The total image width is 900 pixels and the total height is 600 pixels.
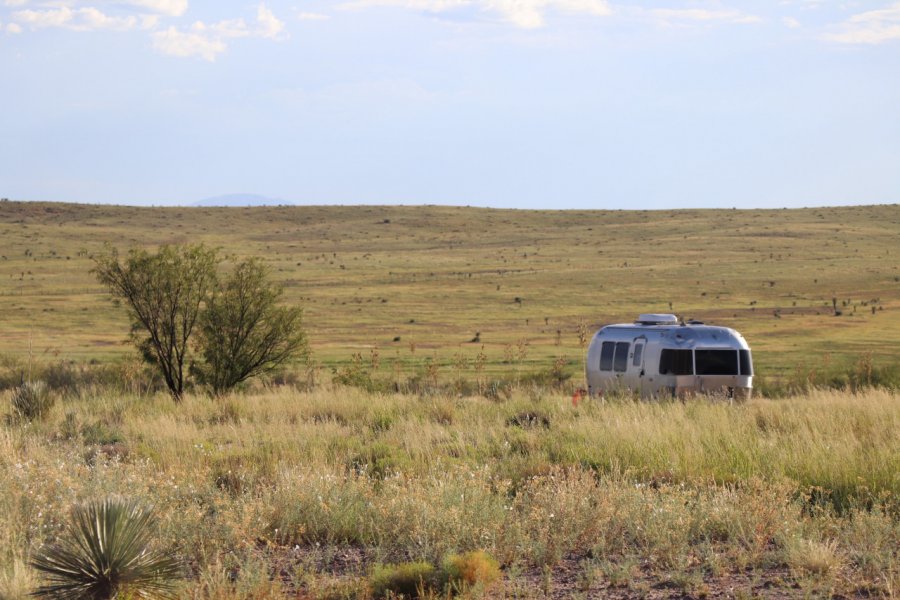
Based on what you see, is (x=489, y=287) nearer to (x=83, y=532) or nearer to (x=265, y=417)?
(x=265, y=417)

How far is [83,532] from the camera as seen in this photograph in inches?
233

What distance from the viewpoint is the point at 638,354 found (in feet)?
66.2

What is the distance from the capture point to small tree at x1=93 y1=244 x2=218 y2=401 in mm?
24406

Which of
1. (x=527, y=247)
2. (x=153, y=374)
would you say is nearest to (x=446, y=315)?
(x=153, y=374)

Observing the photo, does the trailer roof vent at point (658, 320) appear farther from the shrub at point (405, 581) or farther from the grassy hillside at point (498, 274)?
the shrub at point (405, 581)

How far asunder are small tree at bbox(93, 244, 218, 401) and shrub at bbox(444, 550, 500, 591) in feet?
61.6

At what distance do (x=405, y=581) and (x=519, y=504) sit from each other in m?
2.32

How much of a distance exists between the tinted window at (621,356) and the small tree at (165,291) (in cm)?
1021

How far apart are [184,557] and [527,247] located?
88.2m

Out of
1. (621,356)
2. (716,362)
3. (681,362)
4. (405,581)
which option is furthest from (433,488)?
(621,356)

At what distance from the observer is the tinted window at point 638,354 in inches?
791

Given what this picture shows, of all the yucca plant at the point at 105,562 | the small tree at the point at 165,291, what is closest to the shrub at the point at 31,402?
the small tree at the point at 165,291

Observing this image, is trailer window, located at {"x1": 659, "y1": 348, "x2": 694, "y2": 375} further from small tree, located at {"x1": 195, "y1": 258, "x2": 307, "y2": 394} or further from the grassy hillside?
small tree, located at {"x1": 195, "y1": 258, "x2": 307, "y2": 394}

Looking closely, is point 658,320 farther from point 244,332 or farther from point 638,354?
point 244,332
